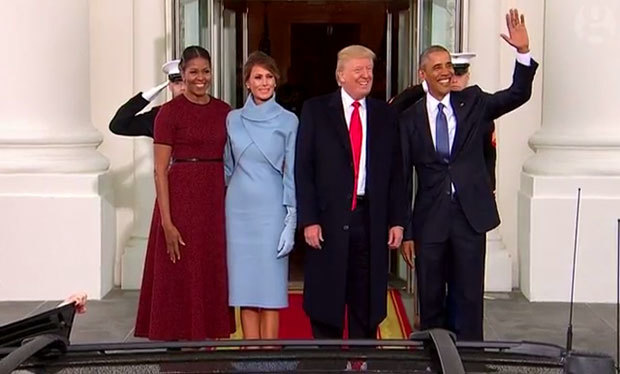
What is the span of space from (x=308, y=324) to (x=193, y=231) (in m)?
1.98

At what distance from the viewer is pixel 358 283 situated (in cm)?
483

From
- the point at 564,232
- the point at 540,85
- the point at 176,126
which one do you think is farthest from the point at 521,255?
the point at 176,126

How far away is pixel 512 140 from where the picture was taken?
310 inches

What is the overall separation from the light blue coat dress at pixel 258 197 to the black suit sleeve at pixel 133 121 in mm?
628

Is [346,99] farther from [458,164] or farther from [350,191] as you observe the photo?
[458,164]

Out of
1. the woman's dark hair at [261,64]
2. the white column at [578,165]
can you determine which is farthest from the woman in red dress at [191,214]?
the white column at [578,165]

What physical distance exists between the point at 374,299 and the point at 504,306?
2.72 meters

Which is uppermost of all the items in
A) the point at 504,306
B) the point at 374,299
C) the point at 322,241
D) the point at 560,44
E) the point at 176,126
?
the point at 560,44

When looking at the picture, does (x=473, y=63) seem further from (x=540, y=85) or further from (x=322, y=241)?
(x=322, y=241)

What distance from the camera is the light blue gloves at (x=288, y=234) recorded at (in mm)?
4840

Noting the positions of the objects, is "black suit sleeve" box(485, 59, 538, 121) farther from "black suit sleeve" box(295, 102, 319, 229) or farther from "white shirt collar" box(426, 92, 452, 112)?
"black suit sleeve" box(295, 102, 319, 229)

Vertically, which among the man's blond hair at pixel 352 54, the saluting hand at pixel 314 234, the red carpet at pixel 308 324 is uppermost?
the man's blond hair at pixel 352 54

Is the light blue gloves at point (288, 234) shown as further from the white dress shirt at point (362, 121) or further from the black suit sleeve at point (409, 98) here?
the black suit sleeve at point (409, 98)

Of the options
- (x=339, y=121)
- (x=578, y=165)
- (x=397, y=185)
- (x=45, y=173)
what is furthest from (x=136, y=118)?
(x=578, y=165)
